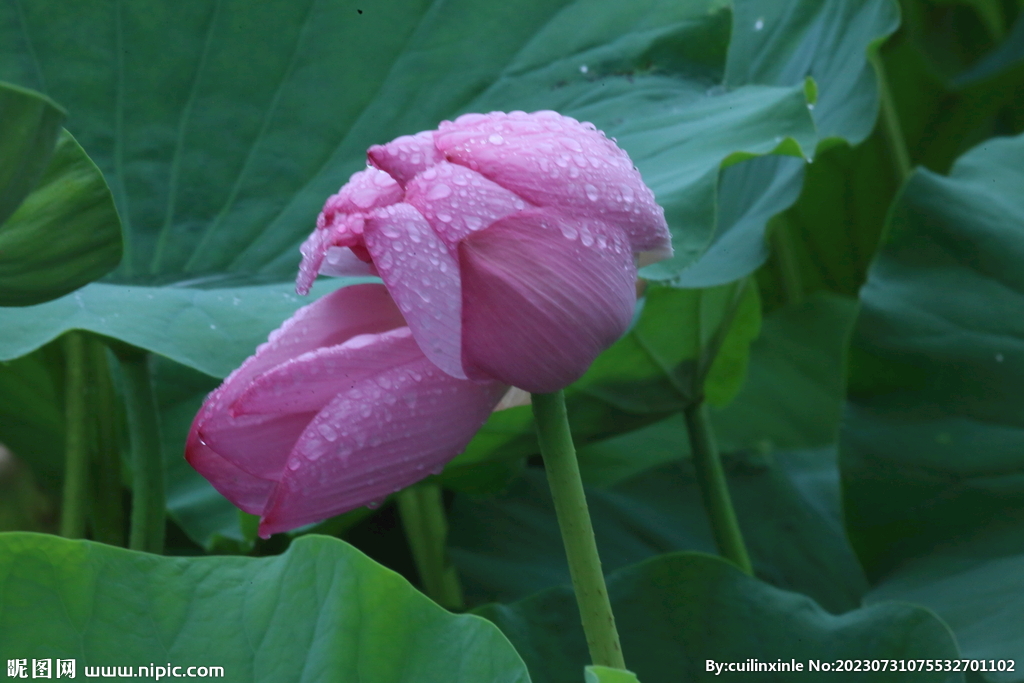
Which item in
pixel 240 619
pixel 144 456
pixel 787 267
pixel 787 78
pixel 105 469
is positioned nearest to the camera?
pixel 240 619

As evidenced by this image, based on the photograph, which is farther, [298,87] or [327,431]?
[298,87]

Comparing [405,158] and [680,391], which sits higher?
[405,158]

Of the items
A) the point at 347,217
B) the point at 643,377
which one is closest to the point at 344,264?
the point at 347,217

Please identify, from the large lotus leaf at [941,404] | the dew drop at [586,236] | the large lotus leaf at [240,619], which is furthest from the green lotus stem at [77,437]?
the large lotus leaf at [941,404]

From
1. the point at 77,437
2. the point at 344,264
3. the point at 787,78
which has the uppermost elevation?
the point at 344,264

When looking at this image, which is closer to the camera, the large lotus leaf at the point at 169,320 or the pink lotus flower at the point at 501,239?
the pink lotus flower at the point at 501,239

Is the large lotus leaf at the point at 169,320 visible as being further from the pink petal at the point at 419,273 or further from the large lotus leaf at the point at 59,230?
the pink petal at the point at 419,273

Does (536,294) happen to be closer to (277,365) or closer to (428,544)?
(277,365)
